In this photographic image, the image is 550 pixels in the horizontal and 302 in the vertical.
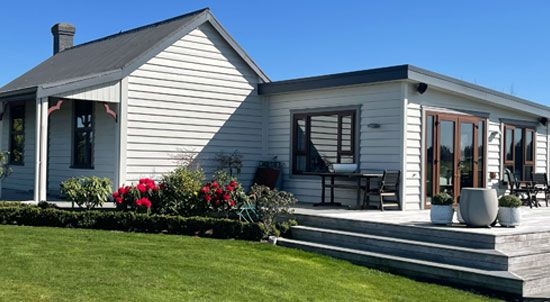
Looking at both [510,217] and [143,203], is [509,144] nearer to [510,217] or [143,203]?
[510,217]

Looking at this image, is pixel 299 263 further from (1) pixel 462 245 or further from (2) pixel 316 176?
(2) pixel 316 176

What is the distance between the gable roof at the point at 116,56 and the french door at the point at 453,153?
4.42m

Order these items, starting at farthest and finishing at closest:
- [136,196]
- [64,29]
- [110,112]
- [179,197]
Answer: [64,29]
[110,112]
[179,197]
[136,196]

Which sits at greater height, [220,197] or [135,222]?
[220,197]

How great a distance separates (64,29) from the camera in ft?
62.8

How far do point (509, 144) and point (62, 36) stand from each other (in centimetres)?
1367

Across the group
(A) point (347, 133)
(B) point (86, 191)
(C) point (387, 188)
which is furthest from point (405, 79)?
(B) point (86, 191)

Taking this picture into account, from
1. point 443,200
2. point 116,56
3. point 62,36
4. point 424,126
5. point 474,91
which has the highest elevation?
point 62,36

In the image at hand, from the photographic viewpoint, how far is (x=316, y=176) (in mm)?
12992

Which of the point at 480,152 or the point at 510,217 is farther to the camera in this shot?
the point at 480,152

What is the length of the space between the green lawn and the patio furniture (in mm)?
6462

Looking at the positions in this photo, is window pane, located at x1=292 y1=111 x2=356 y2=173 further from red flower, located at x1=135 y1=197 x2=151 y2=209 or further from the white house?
red flower, located at x1=135 y1=197 x2=151 y2=209

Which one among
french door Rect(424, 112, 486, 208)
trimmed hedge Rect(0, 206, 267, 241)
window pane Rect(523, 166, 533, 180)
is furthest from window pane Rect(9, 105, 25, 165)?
window pane Rect(523, 166, 533, 180)

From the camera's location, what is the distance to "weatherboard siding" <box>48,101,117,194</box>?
1242 centimetres
